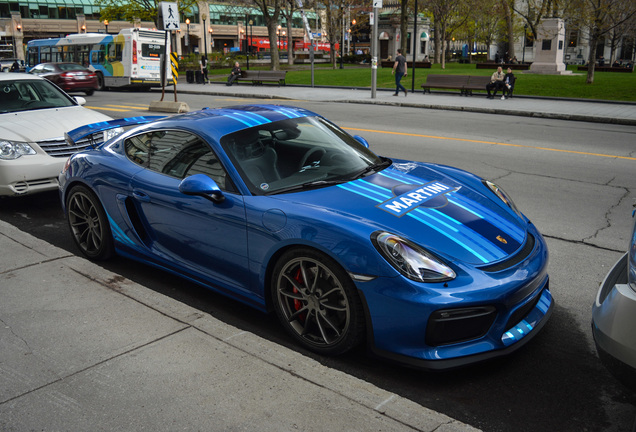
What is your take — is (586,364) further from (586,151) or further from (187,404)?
(586,151)

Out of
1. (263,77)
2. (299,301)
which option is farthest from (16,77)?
(263,77)

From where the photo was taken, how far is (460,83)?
24547 millimetres

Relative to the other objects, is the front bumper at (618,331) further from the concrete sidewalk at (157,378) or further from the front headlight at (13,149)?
the front headlight at (13,149)

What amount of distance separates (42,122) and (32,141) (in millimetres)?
613

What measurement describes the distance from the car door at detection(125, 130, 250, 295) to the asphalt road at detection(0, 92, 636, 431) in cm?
40

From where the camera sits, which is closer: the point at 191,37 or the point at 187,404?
the point at 187,404

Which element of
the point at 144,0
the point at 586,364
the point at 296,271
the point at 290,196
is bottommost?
the point at 586,364

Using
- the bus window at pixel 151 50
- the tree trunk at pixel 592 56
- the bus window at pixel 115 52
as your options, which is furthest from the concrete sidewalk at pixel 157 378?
the bus window at pixel 115 52

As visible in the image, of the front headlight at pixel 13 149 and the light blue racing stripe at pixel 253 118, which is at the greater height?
the light blue racing stripe at pixel 253 118

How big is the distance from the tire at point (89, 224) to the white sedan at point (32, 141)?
170 cm

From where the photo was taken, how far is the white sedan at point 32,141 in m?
6.67

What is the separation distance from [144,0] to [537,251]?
4378cm

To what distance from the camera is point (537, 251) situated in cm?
362

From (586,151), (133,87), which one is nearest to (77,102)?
(586,151)
